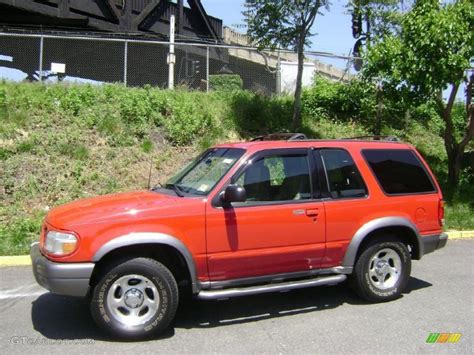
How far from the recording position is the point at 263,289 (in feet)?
17.3

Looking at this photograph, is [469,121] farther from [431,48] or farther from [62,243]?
[62,243]

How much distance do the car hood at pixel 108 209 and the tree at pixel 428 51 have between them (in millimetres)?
8040

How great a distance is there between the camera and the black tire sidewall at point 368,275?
19.4 ft

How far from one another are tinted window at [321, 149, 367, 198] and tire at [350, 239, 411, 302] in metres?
0.65

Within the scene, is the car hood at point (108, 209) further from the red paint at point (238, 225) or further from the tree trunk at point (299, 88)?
the tree trunk at point (299, 88)

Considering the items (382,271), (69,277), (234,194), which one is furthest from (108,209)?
(382,271)

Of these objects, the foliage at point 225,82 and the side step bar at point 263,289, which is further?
the foliage at point 225,82

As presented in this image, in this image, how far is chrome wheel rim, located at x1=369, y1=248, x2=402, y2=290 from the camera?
238 inches

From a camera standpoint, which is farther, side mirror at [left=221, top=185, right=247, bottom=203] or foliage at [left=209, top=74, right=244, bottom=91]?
foliage at [left=209, top=74, right=244, bottom=91]

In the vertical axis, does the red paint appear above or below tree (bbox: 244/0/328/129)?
below

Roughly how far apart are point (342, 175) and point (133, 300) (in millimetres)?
2611

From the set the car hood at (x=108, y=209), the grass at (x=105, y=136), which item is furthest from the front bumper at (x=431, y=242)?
the grass at (x=105, y=136)

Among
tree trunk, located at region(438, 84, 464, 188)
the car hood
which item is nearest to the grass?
tree trunk, located at region(438, 84, 464, 188)

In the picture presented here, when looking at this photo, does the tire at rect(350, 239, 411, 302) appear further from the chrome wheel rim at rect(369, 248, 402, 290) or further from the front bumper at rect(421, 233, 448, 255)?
the front bumper at rect(421, 233, 448, 255)
